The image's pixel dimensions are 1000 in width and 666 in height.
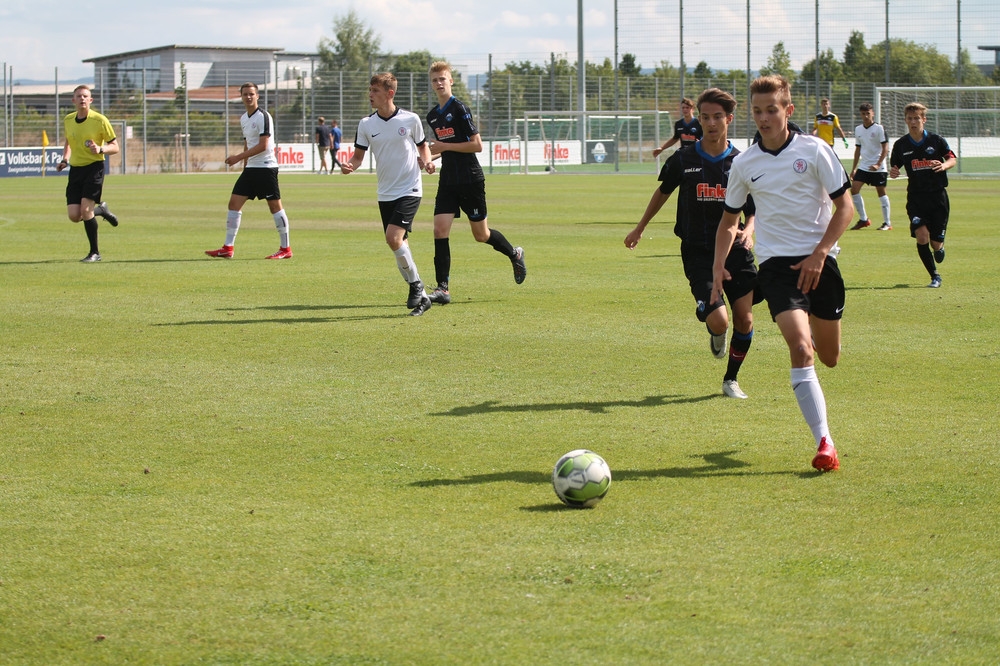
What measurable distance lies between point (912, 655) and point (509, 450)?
118 inches

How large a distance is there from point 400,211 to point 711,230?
4.54 meters

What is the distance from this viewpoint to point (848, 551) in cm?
485

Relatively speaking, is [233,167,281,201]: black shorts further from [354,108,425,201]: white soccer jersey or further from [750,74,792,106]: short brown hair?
[750,74,792,106]: short brown hair

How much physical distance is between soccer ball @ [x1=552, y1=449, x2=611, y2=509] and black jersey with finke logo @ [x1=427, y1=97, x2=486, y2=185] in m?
7.21

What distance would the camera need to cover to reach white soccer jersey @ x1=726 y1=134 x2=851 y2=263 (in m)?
6.34

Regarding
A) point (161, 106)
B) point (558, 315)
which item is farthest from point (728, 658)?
point (161, 106)

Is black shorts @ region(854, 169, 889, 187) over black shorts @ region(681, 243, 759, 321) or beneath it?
over

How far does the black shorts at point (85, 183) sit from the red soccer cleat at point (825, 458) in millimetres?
12539

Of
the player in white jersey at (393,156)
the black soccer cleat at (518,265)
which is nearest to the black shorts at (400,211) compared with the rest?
the player in white jersey at (393,156)

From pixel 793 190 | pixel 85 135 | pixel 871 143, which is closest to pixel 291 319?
pixel 793 190

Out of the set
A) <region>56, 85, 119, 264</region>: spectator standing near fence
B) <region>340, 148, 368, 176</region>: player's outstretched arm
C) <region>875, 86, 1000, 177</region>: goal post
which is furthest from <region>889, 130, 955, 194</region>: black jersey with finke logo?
<region>875, 86, 1000, 177</region>: goal post

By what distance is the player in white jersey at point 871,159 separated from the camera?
2158 cm

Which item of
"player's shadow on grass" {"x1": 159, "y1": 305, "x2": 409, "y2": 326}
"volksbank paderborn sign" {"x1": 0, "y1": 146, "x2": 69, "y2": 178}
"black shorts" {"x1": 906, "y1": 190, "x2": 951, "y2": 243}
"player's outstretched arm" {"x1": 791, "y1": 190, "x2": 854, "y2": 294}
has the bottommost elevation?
"player's shadow on grass" {"x1": 159, "y1": 305, "x2": 409, "y2": 326}

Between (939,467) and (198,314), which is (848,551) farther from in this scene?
(198,314)
